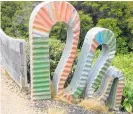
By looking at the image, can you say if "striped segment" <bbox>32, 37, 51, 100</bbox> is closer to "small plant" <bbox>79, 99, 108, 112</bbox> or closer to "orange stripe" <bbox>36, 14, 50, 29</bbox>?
"orange stripe" <bbox>36, 14, 50, 29</bbox>

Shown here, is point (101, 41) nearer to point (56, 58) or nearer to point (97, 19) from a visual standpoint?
point (56, 58)

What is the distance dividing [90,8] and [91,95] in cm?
1120

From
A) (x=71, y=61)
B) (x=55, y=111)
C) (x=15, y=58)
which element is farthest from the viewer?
(x=15, y=58)

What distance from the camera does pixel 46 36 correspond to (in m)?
7.34

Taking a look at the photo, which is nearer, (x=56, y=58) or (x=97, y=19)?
(x=56, y=58)

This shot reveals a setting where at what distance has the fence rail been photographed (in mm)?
7598

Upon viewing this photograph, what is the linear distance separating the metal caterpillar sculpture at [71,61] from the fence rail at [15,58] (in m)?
0.36

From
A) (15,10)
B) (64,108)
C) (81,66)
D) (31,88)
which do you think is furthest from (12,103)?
(15,10)

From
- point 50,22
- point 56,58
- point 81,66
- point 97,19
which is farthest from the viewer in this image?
point 97,19

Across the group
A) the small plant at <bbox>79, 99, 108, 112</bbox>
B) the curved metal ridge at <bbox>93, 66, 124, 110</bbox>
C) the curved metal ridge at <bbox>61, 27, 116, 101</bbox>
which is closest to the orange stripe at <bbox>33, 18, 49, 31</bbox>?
the curved metal ridge at <bbox>61, 27, 116, 101</bbox>

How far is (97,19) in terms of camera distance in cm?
1862

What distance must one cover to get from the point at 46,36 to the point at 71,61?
73 cm

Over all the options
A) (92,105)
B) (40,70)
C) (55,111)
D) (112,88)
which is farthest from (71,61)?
(112,88)

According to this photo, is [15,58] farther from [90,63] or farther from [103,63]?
[103,63]
